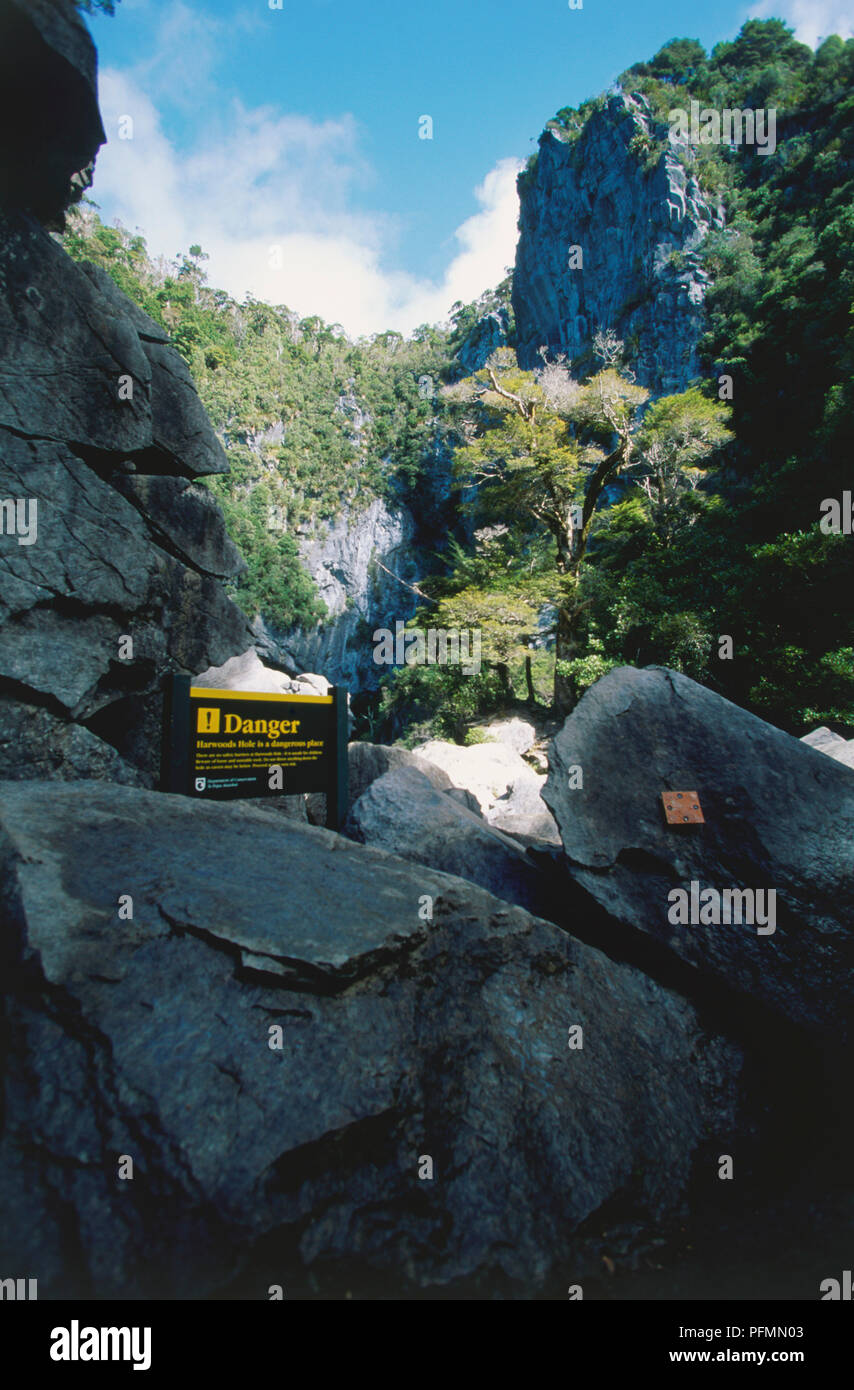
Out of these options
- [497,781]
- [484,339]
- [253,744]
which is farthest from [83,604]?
[484,339]

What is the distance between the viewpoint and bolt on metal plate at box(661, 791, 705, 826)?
124 inches

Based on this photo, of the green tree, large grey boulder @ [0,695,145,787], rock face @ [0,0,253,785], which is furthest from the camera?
the green tree

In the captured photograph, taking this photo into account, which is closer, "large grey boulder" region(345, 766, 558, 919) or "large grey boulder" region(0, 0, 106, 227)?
"large grey boulder" region(345, 766, 558, 919)

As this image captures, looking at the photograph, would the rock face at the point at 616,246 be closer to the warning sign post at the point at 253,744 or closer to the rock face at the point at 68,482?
the rock face at the point at 68,482

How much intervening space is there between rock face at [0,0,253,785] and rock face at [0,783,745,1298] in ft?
8.67

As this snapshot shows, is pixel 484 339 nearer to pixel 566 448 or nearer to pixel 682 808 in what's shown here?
pixel 566 448

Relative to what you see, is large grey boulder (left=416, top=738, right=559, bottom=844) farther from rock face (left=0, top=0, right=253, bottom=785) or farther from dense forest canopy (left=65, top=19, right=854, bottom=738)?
rock face (left=0, top=0, right=253, bottom=785)

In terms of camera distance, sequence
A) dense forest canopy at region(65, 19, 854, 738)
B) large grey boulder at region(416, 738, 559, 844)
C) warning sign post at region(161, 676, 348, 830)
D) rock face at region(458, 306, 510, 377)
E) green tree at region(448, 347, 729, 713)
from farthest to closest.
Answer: rock face at region(458, 306, 510, 377) < green tree at region(448, 347, 729, 713) < dense forest canopy at region(65, 19, 854, 738) < large grey boulder at region(416, 738, 559, 844) < warning sign post at region(161, 676, 348, 830)

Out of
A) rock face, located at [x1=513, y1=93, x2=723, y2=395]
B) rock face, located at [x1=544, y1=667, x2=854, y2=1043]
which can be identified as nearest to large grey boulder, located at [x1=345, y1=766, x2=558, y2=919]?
rock face, located at [x1=544, y1=667, x2=854, y2=1043]

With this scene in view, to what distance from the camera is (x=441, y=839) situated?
4035 millimetres

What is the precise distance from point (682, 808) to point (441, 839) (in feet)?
5.56

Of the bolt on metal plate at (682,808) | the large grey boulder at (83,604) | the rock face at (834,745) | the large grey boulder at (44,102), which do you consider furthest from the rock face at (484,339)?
the bolt on metal plate at (682,808)
